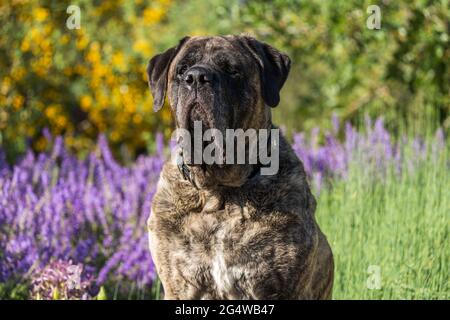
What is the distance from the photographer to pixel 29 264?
482 cm

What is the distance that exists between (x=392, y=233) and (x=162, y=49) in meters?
4.56

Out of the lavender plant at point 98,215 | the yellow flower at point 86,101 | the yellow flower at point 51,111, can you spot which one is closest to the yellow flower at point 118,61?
the yellow flower at point 86,101

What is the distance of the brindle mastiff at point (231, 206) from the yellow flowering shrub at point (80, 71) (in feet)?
14.8

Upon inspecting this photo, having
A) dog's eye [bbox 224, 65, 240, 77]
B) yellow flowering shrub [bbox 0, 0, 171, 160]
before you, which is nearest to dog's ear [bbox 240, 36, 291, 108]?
dog's eye [bbox 224, 65, 240, 77]

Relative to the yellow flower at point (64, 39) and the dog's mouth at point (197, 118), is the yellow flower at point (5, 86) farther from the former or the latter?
the dog's mouth at point (197, 118)

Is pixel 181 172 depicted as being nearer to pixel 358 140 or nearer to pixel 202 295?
pixel 202 295

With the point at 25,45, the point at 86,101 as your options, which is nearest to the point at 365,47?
the point at 86,101

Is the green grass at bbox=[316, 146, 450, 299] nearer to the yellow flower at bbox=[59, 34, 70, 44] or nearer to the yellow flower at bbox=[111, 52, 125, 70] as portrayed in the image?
the yellow flower at bbox=[111, 52, 125, 70]

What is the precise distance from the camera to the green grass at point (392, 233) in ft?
14.7

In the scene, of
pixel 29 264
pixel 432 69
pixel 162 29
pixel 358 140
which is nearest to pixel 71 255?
pixel 29 264

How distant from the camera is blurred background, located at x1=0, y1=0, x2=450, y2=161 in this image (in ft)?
23.8

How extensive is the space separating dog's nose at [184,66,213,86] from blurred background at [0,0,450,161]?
3.37 metres

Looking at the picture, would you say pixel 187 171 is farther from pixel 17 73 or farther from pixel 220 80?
pixel 17 73
